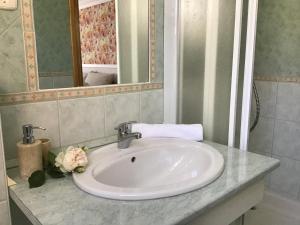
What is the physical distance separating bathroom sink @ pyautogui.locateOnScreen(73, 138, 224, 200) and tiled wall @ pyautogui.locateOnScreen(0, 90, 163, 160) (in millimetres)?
124

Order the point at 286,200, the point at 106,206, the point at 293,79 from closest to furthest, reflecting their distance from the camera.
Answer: the point at 106,206, the point at 293,79, the point at 286,200

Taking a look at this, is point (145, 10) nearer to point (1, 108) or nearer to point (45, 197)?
Result: point (1, 108)

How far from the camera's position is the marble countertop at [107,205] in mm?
726

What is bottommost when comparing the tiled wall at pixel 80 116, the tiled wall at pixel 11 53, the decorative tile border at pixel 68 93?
the tiled wall at pixel 80 116

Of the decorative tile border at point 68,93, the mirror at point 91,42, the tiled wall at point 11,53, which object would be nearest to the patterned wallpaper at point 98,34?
the mirror at point 91,42

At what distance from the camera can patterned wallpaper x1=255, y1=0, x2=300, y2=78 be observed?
2068 millimetres

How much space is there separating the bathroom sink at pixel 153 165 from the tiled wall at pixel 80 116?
124 millimetres

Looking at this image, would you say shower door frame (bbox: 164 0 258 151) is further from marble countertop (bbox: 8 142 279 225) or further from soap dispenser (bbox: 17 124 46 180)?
soap dispenser (bbox: 17 124 46 180)

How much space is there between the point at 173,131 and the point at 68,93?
0.53 metres

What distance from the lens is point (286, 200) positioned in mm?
2260

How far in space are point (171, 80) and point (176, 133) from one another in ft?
1.15

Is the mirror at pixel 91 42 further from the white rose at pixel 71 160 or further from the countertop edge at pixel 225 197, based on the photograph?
the countertop edge at pixel 225 197

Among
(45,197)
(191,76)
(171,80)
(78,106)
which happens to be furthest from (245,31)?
(45,197)

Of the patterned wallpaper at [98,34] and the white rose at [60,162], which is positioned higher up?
the patterned wallpaper at [98,34]
